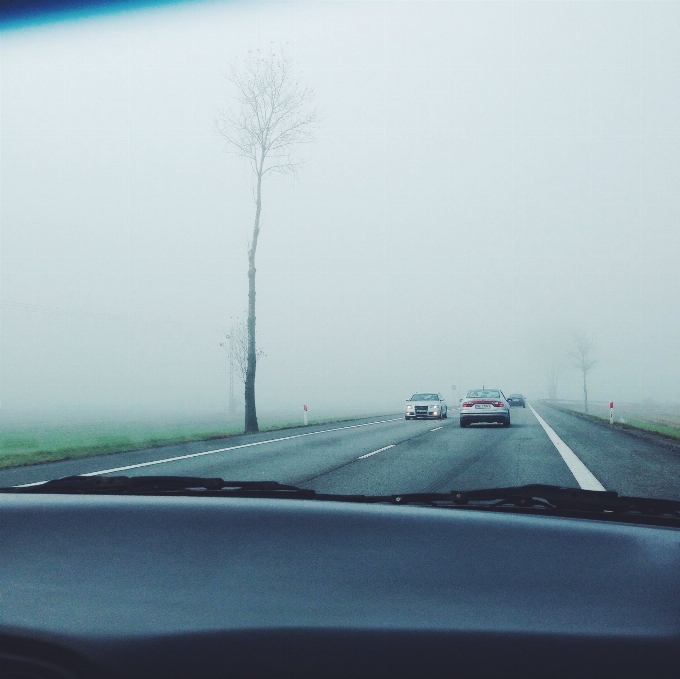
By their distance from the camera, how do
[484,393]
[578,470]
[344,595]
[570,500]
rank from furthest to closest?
1. [484,393]
2. [578,470]
3. [570,500]
4. [344,595]

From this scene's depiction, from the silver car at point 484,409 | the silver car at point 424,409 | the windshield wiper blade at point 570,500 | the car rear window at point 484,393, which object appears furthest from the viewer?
the silver car at point 424,409

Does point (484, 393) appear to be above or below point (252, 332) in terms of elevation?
below

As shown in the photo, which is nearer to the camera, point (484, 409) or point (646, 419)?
point (484, 409)

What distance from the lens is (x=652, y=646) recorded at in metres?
1.94

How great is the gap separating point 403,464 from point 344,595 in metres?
10.7

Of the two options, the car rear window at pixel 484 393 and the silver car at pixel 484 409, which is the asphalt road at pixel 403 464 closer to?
the silver car at pixel 484 409

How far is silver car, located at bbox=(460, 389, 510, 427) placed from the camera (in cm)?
2633

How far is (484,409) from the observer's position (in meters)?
26.4

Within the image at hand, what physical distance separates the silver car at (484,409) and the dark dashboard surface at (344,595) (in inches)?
953

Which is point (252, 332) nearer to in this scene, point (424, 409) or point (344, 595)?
point (424, 409)

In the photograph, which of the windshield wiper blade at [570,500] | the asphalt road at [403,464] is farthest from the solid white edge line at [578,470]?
the windshield wiper blade at [570,500]

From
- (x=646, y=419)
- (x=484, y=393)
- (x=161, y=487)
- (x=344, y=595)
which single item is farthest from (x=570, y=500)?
(x=646, y=419)

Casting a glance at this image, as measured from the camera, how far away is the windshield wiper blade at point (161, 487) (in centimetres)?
338

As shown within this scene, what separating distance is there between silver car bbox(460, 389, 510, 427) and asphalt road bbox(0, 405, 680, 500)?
6971 mm
